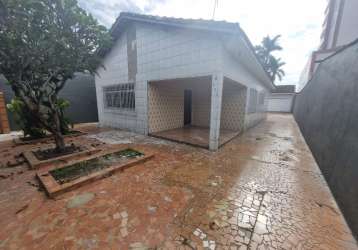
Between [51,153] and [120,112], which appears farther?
[120,112]

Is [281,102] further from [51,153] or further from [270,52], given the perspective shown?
[51,153]

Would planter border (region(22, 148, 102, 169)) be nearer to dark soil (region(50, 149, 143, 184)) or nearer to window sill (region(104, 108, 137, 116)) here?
dark soil (region(50, 149, 143, 184))

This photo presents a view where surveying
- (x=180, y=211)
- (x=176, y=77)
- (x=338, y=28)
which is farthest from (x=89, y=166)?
(x=338, y=28)

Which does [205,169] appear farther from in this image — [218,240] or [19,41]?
[19,41]

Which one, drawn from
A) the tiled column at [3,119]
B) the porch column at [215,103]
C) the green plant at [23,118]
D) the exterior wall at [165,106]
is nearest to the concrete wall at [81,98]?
the tiled column at [3,119]

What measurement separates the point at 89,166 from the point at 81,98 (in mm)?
7778

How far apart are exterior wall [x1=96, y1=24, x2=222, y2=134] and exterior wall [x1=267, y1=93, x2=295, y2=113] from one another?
61.2ft

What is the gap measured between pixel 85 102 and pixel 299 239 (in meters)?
11.0

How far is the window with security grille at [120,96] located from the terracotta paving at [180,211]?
404 cm

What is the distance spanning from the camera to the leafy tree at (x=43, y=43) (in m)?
2.88

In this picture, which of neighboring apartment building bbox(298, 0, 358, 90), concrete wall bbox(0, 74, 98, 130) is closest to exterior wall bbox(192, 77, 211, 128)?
concrete wall bbox(0, 74, 98, 130)

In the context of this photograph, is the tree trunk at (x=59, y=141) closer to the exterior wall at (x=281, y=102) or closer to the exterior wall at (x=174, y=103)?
the exterior wall at (x=174, y=103)

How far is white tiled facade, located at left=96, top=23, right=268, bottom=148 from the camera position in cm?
409

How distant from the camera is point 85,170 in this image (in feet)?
9.76
